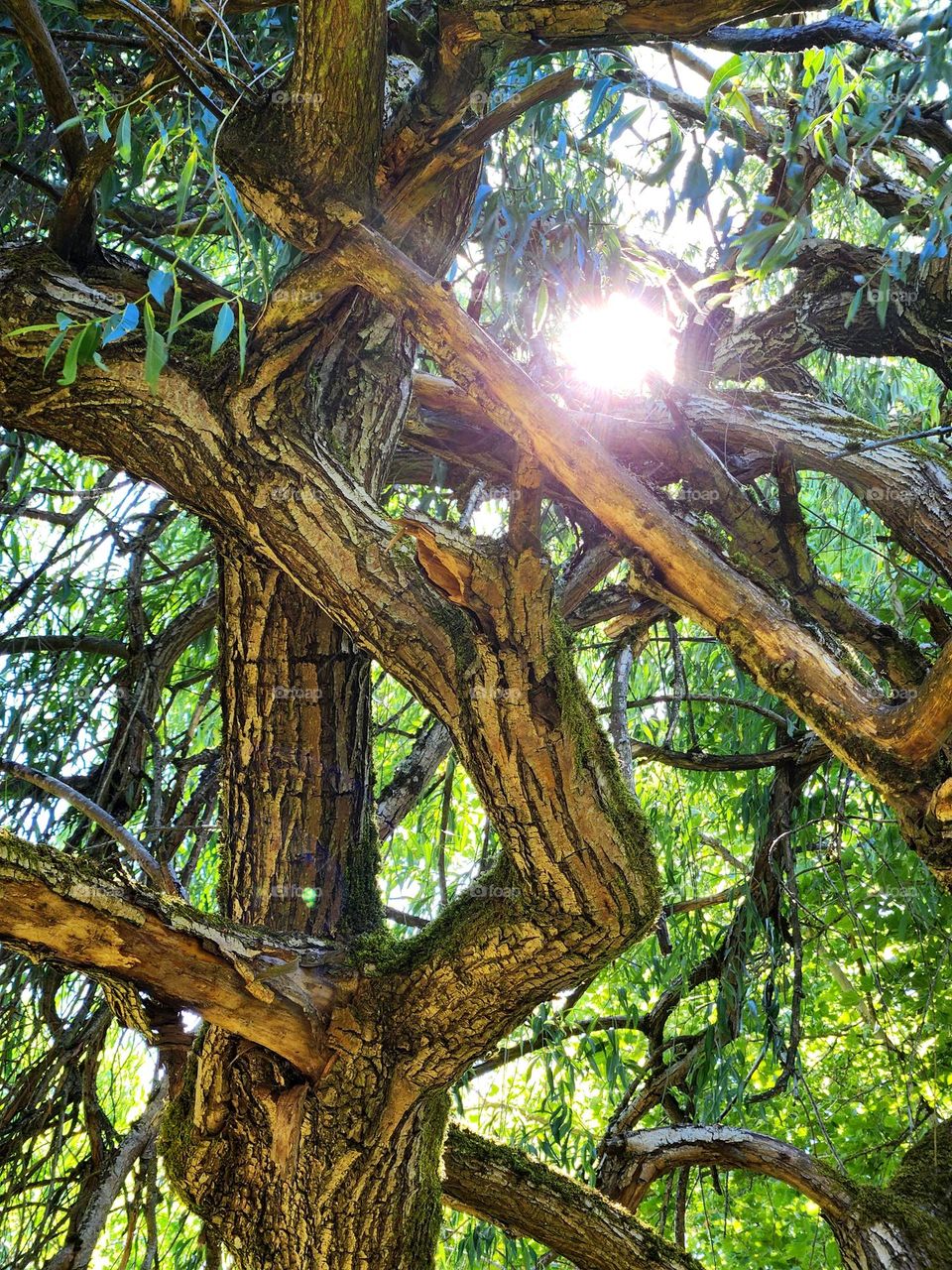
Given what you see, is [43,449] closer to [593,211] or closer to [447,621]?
[593,211]

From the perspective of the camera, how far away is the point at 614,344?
2.50 metres

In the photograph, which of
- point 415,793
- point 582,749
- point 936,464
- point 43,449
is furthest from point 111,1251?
point 936,464

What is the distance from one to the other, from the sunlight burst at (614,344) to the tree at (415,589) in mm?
61

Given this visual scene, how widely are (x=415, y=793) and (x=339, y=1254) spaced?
3.55 ft

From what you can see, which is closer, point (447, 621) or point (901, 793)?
point (901, 793)

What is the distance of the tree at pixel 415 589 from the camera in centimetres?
153

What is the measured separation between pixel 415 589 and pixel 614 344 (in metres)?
1.10

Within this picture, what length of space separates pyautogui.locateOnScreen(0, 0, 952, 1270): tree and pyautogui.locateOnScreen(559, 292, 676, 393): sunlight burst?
0.06 meters

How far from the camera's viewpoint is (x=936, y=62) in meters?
1.66
